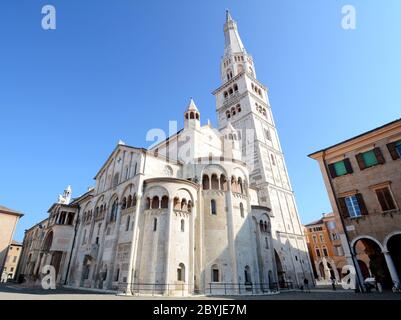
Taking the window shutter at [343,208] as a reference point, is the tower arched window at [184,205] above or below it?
above

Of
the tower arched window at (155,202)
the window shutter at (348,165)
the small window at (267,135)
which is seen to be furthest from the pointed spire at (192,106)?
the window shutter at (348,165)

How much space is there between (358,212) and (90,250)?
2693 centimetres

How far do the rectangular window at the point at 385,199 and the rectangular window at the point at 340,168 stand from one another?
2664 millimetres

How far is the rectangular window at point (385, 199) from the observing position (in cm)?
1670

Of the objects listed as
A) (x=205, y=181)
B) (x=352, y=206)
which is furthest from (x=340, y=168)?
(x=205, y=181)

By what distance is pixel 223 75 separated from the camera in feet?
176

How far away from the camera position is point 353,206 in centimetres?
1859

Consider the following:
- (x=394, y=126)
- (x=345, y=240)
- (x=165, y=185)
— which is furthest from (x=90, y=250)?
(x=394, y=126)

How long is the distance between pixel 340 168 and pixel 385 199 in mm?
4047

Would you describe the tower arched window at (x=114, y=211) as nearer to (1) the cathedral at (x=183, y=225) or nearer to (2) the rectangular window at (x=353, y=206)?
(1) the cathedral at (x=183, y=225)

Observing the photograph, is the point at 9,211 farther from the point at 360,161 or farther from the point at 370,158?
the point at 370,158

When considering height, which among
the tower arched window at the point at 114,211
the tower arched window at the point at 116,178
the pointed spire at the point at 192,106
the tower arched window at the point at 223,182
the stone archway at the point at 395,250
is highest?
the pointed spire at the point at 192,106

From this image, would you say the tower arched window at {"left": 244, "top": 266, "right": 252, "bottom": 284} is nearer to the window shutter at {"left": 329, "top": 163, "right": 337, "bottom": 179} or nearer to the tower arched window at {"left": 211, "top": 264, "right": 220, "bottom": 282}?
the tower arched window at {"left": 211, "top": 264, "right": 220, "bottom": 282}
